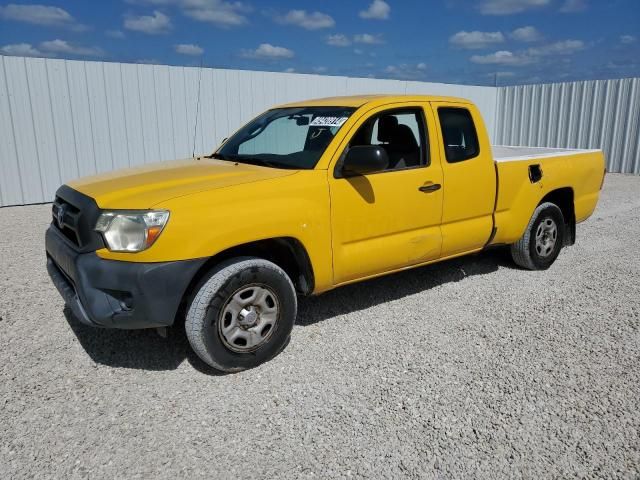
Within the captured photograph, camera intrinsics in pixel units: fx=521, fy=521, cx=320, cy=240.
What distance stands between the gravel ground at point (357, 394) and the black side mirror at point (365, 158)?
4.40 feet

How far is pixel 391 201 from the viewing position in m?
4.08

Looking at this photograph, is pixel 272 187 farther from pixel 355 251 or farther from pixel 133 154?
pixel 133 154

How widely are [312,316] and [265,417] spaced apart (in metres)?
1.55

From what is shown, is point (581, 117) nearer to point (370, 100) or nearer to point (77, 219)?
point (370, 100)

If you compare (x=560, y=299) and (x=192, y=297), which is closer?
(x=192, y=297)

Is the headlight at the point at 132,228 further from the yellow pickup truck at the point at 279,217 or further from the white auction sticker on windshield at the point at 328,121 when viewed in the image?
the white auction sticker on windshield at the point at 328,121

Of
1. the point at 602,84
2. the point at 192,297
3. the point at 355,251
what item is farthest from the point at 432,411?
the point at 602,84

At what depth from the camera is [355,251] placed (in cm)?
395

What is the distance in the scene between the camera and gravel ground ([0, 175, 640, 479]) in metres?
2.68

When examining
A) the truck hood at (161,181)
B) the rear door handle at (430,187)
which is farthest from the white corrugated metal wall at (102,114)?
the rear door handle at (430,187)

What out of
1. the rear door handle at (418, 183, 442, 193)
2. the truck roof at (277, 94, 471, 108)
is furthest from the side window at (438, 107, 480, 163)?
the rear door handle at (418, 183, 442, 193)

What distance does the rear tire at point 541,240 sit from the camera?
18.1ft

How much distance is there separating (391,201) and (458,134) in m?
1.16

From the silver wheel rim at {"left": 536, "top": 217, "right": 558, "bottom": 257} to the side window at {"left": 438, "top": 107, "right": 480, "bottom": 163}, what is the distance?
4.70ft
